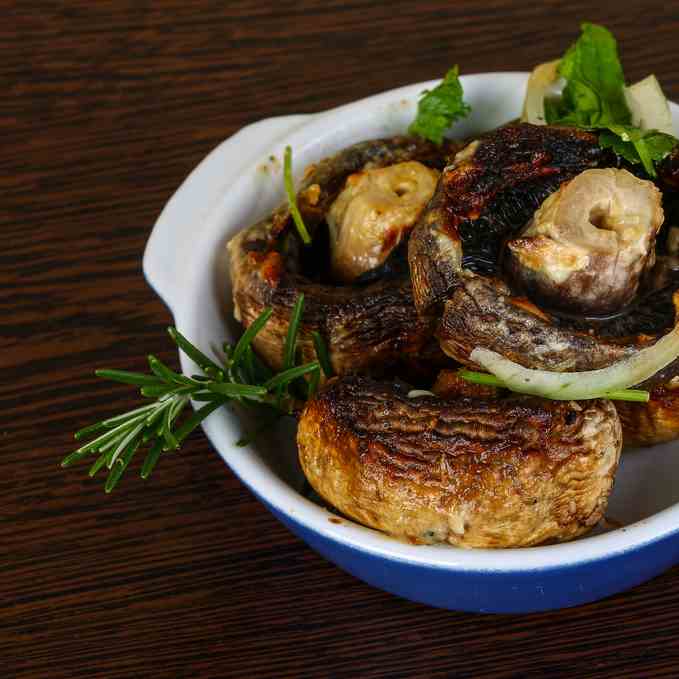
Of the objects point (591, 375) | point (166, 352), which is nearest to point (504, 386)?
point (591, 375)

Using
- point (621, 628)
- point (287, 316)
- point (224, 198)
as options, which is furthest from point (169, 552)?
point (621, 628)

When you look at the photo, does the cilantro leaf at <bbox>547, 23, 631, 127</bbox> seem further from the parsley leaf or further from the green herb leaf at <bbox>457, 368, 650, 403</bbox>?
the green herb leaf at <bbox>457, 368, 650, 403</bbox>

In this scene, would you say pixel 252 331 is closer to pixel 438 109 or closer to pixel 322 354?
pixel 322 354

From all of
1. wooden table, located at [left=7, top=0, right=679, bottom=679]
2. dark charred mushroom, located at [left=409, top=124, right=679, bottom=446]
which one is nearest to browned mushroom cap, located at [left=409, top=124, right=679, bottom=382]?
dark charred mushroom, located at [left=409, top=124, right=679, bottom=446]

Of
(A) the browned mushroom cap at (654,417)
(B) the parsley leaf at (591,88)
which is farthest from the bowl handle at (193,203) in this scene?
(A) the browned mushroom cap at (654,417)

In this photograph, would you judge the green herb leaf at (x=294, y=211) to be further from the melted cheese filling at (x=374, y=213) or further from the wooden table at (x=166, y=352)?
the wooden table at (x=166, y=352)

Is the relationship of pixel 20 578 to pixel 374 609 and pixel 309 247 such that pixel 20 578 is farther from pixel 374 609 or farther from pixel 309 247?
pixel 309 247
